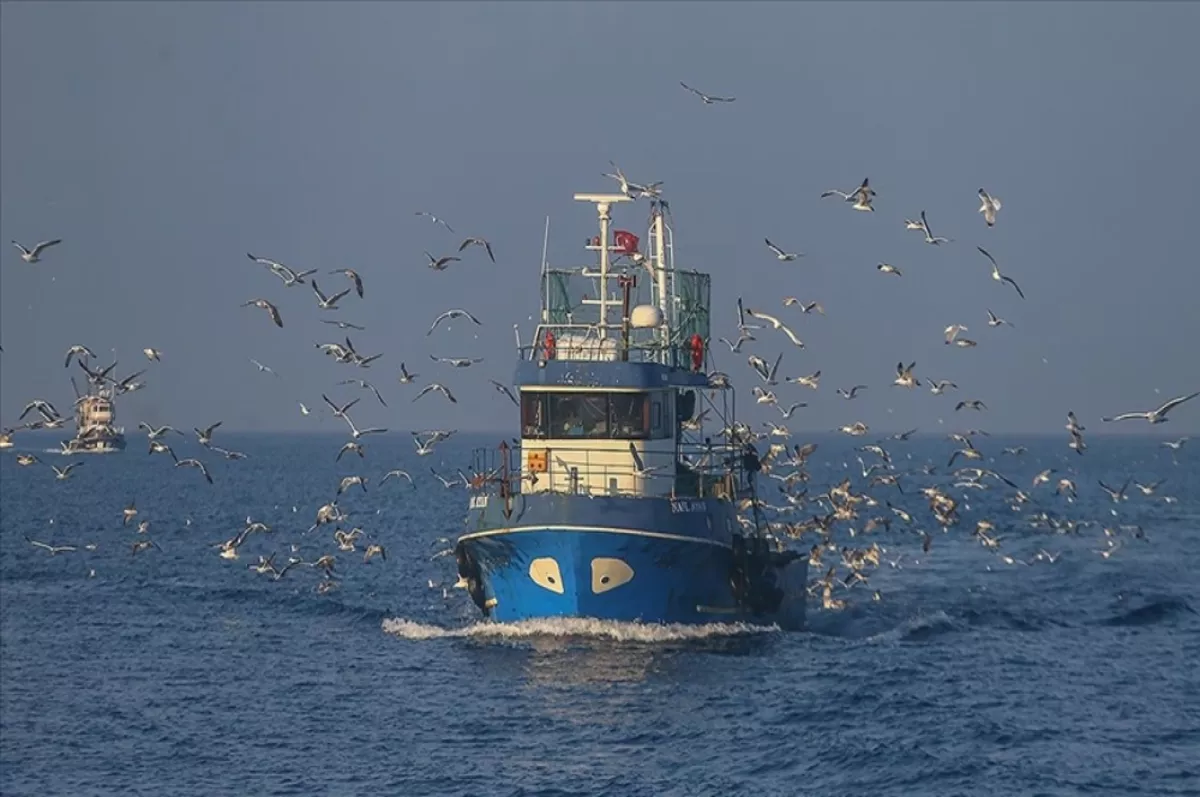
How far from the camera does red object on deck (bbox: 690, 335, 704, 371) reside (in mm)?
63562

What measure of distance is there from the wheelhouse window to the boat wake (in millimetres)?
5498

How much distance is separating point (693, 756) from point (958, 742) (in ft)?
20.0

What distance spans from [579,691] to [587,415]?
1080 cm

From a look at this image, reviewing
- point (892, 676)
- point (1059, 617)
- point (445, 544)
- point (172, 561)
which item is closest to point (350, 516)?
point (445, 544)

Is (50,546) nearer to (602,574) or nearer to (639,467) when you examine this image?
(639,467)

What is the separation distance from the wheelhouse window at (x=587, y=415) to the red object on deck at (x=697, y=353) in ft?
18.4

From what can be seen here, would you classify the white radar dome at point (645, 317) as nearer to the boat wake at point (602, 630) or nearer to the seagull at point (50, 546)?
the boat wake at point (602, 630)

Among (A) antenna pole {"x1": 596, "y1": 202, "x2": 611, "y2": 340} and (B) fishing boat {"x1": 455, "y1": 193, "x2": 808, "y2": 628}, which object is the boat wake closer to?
(B) fishing boat {"x1": 455, "y1": 193, "x2": 808, "y2": 628}

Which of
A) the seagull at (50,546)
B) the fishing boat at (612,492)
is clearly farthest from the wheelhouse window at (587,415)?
the seagull at (50,546)

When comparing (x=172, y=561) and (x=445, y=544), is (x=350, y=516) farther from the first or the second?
(x=172, y=561)

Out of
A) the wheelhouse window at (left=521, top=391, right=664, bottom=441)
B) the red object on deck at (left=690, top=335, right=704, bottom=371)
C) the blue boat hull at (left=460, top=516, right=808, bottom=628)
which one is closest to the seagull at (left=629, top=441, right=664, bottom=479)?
the wheelhouse window at (left=521, top=391, right=664, bottom=441)

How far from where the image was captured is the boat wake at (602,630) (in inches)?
2211

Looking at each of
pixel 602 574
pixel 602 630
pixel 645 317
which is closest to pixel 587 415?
pixel 645 317

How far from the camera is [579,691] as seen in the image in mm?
49781
